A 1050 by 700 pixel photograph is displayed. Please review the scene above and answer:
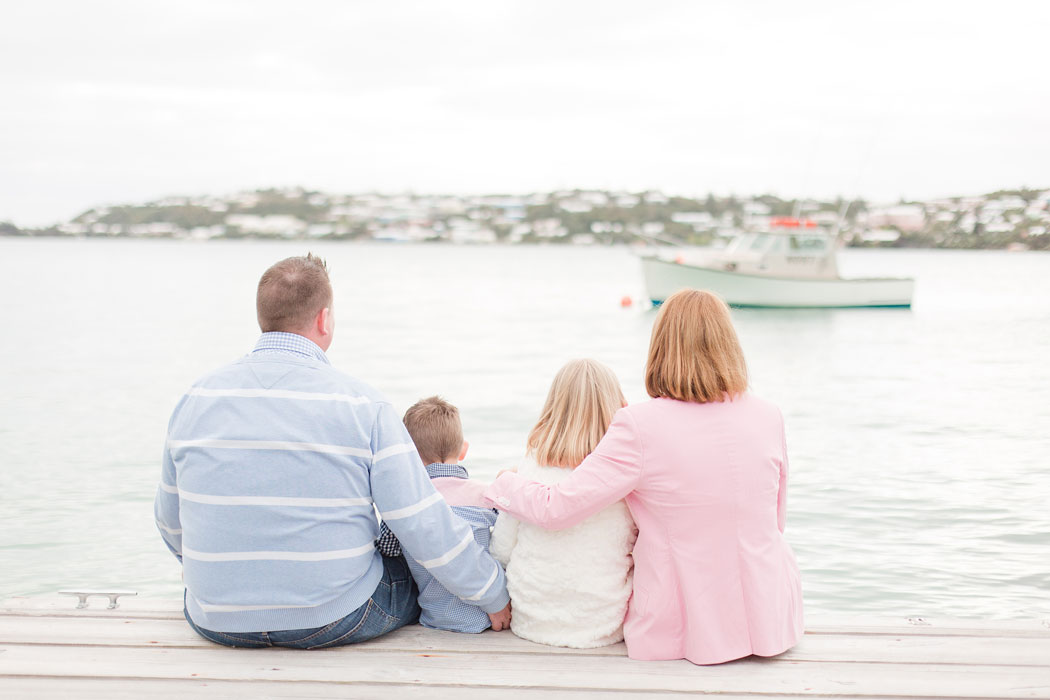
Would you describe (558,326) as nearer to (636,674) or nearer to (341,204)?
(636,674)

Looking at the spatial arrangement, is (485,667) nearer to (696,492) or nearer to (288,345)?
(696,492)

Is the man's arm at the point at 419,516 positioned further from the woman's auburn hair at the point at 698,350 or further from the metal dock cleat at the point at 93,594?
the metal dock cleat at the point at 93,594

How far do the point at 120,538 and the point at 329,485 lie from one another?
592cm

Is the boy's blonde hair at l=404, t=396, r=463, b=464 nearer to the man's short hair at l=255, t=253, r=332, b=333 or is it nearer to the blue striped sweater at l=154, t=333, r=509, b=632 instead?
the blue striped sweater at l=154, t=333, r=509, b=632

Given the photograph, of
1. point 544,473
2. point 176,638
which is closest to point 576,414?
point 544,473

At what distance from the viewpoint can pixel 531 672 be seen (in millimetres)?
2574

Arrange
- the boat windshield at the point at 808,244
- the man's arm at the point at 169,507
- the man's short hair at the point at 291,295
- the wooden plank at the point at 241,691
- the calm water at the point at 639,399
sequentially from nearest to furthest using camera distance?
the wooden plank at the point at 241,691 → the man's short hair at the point at 291,295 → the man's arm at the point at 169,507 → the calm water at the point at 639,399 → the boat windshield at the point at 808,244

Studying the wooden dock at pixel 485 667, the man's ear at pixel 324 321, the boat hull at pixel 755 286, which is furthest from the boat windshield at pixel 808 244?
the man's ear at pixel 324 321

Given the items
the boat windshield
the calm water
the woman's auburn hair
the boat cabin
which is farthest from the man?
the boat windshield

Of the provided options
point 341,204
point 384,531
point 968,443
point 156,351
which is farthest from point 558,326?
point 341,204

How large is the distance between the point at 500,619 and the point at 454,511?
13.6 inches

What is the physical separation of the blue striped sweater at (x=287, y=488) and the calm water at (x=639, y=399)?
12.3 ft

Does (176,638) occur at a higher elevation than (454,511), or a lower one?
lower

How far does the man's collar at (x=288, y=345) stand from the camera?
252 centimetres
